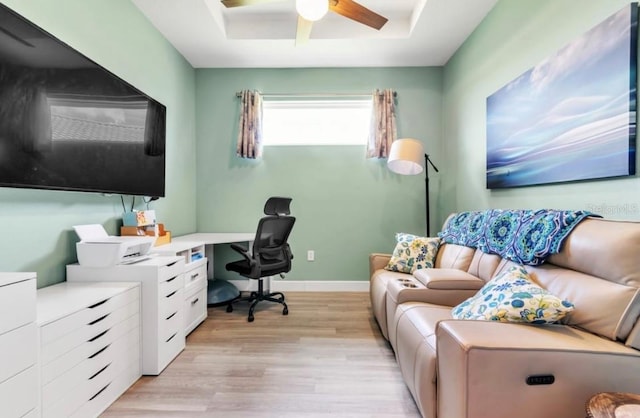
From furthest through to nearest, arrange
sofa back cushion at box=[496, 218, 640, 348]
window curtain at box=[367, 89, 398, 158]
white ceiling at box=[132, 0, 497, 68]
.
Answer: window curtain at box=[367, 89, 398, 158] → white ceiling at box=[132, 0, 497, 68] → sofa back cushion at box=[496, 218, 640, 348]

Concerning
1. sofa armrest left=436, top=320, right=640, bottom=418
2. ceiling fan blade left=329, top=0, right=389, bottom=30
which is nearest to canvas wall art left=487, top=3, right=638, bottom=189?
sofa armrest left=436, top=320, right=640, bottom=418

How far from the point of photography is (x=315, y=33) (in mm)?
2992

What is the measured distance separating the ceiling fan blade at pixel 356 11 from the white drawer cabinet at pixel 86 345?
86.9 inches

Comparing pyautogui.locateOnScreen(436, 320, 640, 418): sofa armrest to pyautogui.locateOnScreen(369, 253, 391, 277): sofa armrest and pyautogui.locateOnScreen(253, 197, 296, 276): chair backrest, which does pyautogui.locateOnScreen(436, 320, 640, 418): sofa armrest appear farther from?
pyautogui.locateOnScreen(253, 197, 296, 276): chair backrest

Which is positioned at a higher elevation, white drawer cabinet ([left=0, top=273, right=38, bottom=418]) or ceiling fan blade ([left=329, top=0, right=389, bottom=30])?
ceiling fan blade ([left=329, top=0, right=389, bottom=30])

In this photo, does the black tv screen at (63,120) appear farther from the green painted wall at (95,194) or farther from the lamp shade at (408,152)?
the lamp shade at (408,152)

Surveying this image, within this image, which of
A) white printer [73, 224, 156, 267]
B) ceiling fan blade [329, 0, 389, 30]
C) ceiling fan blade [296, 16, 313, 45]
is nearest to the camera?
white printer [73, 224, 156, 267]

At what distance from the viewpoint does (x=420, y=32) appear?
114 inches

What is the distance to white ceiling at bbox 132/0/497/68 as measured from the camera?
8.53ft

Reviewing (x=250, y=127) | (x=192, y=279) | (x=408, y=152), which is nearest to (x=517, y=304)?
(x=408, y=152)

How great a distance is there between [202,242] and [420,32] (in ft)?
9.23

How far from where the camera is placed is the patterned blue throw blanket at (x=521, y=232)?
149 cm

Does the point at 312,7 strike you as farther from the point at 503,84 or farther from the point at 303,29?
the point at 503,84

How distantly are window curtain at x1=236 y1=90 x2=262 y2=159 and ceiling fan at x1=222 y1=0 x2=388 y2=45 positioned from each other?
1305 mm
